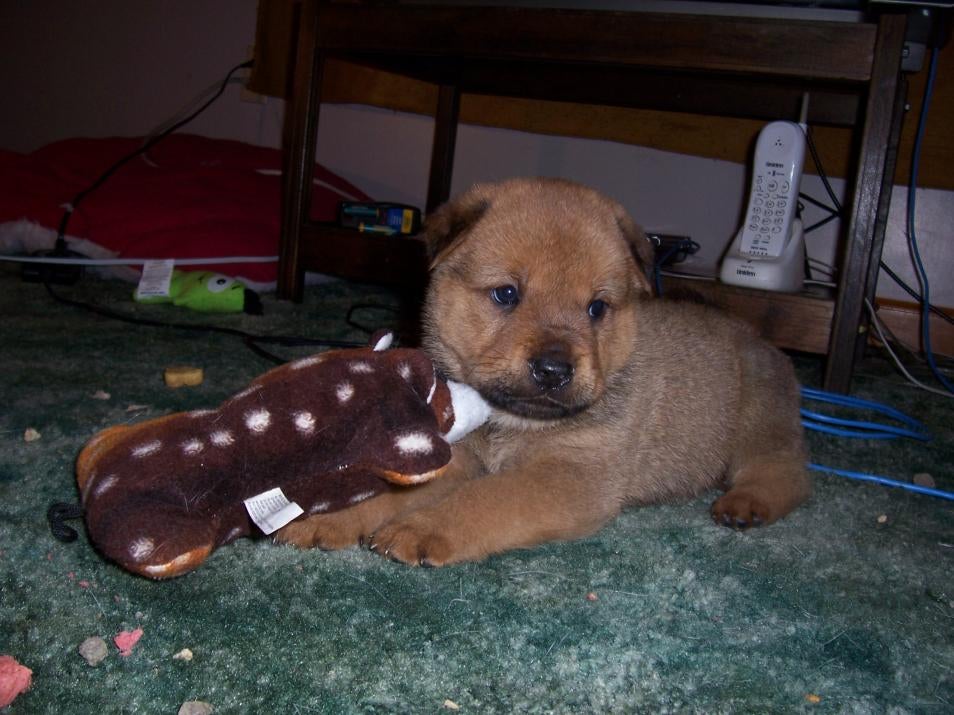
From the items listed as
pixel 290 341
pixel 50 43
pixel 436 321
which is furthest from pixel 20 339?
pixel 50 43

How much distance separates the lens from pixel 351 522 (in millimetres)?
1579

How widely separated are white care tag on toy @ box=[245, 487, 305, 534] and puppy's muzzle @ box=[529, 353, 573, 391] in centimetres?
61

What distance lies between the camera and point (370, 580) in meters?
1.41

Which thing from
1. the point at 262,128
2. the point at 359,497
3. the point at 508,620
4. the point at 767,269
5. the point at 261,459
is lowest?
the point at 508,620

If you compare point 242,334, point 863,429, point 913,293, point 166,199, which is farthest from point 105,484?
point 913,293

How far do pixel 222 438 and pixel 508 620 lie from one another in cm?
58

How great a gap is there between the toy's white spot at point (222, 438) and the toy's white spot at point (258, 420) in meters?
0.04

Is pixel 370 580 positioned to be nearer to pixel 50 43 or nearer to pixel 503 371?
pixel 503 371

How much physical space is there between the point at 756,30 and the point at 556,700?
2.53 m

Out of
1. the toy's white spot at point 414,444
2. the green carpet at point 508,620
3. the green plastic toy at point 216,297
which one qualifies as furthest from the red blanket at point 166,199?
the toy's white spot at point 414,444

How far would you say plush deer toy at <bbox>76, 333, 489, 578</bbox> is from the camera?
1.18 meters

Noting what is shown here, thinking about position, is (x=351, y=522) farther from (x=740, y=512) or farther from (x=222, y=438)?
(x=740, y=512)

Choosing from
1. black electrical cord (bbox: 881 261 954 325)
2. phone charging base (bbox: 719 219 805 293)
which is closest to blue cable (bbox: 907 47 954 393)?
black electrical cord (bbox: 881 261 954 325)

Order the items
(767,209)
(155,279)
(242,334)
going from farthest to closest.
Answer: (155,279), (767,209), (242,334)
